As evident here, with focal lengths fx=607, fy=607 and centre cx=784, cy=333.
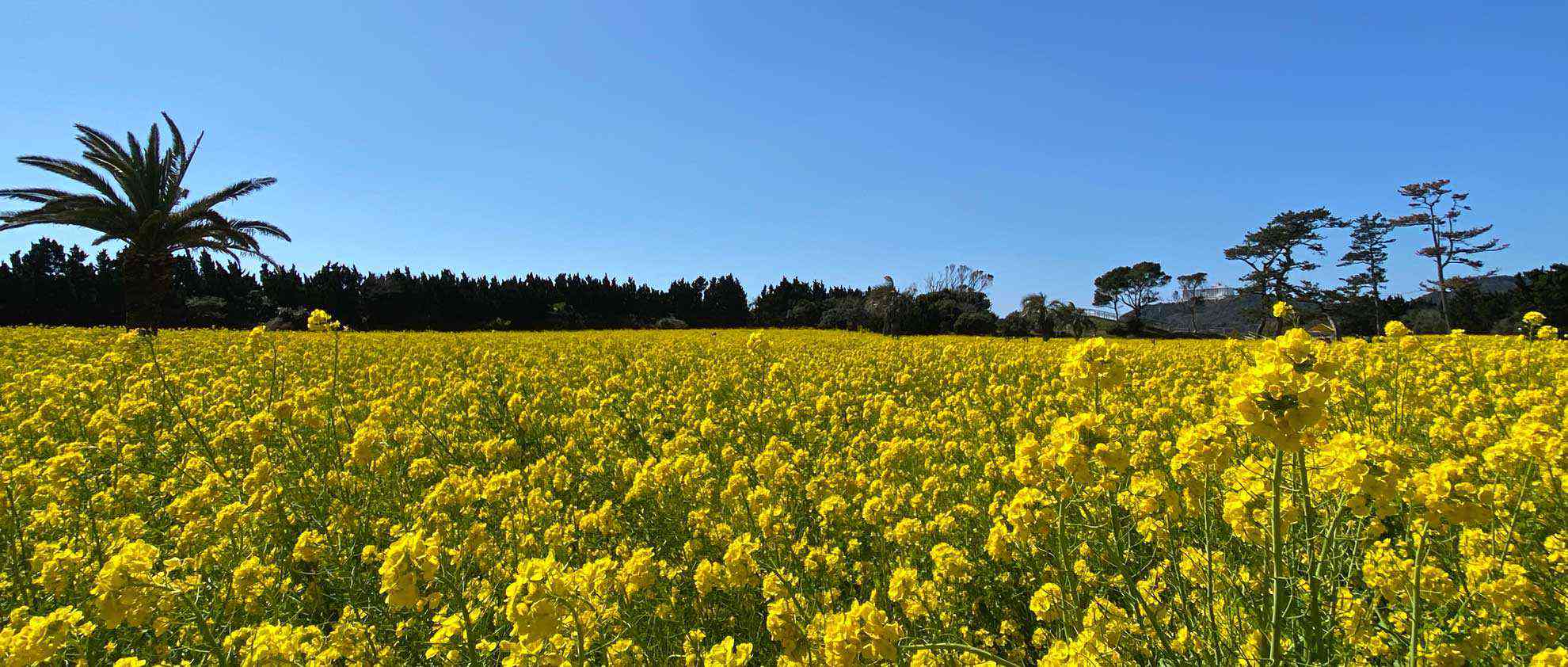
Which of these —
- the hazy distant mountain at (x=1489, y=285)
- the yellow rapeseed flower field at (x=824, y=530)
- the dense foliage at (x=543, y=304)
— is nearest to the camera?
the yellow rapeseed flower field at (x=824, y=530)

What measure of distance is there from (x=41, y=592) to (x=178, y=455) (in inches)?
96.4

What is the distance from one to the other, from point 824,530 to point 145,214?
24206 millimetres

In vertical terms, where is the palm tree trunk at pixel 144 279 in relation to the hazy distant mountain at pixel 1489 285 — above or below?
below

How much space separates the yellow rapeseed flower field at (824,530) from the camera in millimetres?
1761

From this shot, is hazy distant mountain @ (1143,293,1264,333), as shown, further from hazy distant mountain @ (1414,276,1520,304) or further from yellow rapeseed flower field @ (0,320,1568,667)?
yellow rapeseed flower field @ (0,320,1568,667)

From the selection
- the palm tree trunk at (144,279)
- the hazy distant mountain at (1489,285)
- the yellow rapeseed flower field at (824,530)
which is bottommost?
the yellow rapeseed flower field at (824,530)

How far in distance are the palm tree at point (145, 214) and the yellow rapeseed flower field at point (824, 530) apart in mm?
15417

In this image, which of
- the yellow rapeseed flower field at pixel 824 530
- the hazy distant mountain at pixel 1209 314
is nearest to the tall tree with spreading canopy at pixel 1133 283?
the hazy distant mountain at pixel 1209 314

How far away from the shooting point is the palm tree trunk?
17.9 m

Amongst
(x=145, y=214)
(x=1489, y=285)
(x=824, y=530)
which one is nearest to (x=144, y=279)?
(x=145, y=214)

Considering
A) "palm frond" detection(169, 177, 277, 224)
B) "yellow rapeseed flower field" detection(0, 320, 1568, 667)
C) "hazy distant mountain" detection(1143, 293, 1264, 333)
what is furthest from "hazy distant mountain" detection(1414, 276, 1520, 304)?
"palm frond" detection(169, 177, 277, 224)

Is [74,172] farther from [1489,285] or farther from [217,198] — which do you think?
[1489,285]

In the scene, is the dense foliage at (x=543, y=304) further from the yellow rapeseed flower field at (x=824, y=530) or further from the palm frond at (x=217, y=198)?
the yellow rapeseed flower field at (x=824, y=530)

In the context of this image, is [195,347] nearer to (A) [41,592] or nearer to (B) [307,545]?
(A) [41,592]
